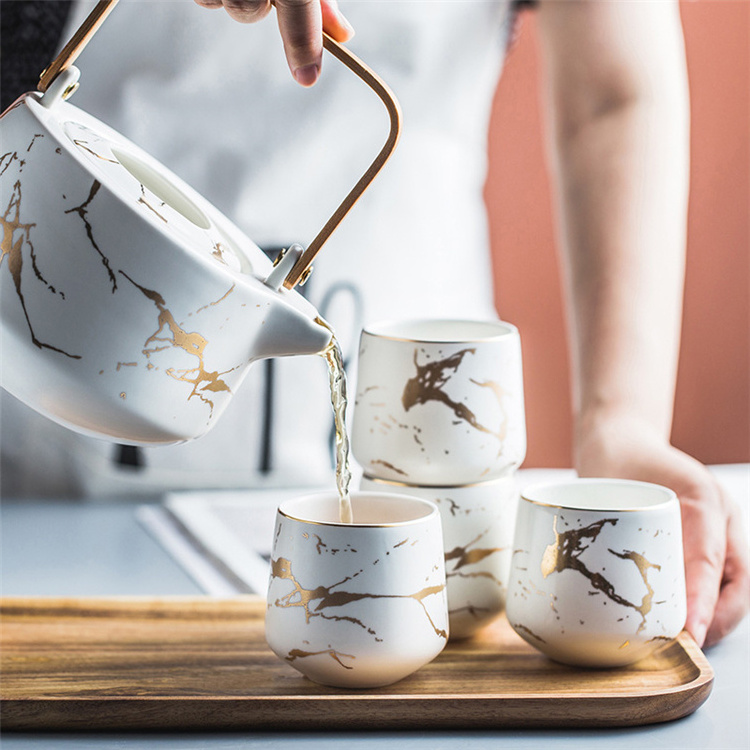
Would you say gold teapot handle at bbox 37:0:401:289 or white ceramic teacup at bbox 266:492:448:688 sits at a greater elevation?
gold teapot handle at bbox 37:0:401:289

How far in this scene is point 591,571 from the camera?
1.77 ft

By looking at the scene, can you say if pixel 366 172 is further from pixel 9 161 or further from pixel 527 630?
pixel 527 630

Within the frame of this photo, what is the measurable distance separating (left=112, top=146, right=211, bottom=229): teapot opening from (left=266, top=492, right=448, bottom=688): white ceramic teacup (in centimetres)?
16

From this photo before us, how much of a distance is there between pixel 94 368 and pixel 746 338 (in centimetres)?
185

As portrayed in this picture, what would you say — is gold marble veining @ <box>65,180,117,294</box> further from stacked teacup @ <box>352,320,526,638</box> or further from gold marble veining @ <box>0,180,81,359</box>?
stacked teacup @ <box>352,320,526,638</box>

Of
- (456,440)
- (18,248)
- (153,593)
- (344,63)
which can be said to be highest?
(344,63)

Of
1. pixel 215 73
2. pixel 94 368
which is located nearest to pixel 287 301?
pixel 94 368

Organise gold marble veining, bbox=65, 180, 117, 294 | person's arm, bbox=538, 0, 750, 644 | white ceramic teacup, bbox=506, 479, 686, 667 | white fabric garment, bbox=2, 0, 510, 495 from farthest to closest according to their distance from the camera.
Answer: white fabric garment, bbox=2, 0, 510, 495 → person's arm, bbox=538, 0, 750, 644 → white ceramic teacup, bbox=506, 479, 686, 667 → gold marble veining, bbox=65, 180, 117, 294

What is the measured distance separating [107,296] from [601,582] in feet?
0.98

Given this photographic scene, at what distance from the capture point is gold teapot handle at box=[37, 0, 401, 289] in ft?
1.60

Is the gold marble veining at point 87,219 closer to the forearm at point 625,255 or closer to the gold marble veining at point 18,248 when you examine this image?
the gold marble veining at point 18,248

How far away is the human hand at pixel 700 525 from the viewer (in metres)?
0.62

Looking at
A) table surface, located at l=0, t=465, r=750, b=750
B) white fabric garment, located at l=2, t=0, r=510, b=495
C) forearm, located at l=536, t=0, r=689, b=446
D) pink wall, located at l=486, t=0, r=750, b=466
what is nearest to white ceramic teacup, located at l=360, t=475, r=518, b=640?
table surface, located at l=0, t=465, r=750, b=750

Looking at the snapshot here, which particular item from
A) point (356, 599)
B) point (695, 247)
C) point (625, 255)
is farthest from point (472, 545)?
point (695, 247)
